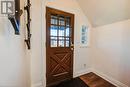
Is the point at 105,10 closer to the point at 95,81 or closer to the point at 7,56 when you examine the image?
the point at 95,81

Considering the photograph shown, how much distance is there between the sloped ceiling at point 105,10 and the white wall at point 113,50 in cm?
16

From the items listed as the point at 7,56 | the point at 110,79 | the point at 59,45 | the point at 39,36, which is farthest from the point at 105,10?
the point at 7,56

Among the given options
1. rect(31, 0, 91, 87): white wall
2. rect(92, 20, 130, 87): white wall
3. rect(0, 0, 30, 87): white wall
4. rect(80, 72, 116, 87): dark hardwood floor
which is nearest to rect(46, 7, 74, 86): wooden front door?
rect(31, 0, 91, 87): white wall

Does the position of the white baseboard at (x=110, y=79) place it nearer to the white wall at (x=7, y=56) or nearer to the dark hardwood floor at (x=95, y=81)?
the dark hardwood floor at (x=95, y=81)

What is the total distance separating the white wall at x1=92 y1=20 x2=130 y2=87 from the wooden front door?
991mm

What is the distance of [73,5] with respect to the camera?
2.99m

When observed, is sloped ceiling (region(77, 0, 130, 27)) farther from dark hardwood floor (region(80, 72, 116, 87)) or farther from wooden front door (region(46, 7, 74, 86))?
dark hardwood floor (region(80, 72, 116, 87))

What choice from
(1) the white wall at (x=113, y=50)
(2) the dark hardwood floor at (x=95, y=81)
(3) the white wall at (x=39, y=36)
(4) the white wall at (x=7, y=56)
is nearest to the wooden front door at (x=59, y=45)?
(3) the white wall at (x=39, y=36)

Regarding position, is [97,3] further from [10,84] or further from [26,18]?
[10,84]

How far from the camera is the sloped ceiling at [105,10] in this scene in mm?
2330

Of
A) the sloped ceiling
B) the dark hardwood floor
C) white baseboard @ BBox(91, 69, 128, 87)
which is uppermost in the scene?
the sloped ceiling

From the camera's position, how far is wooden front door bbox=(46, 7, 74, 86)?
8.33 feet

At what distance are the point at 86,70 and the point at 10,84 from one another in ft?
9.80

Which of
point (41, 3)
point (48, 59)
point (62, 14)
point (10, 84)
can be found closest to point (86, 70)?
point (48, 59)
